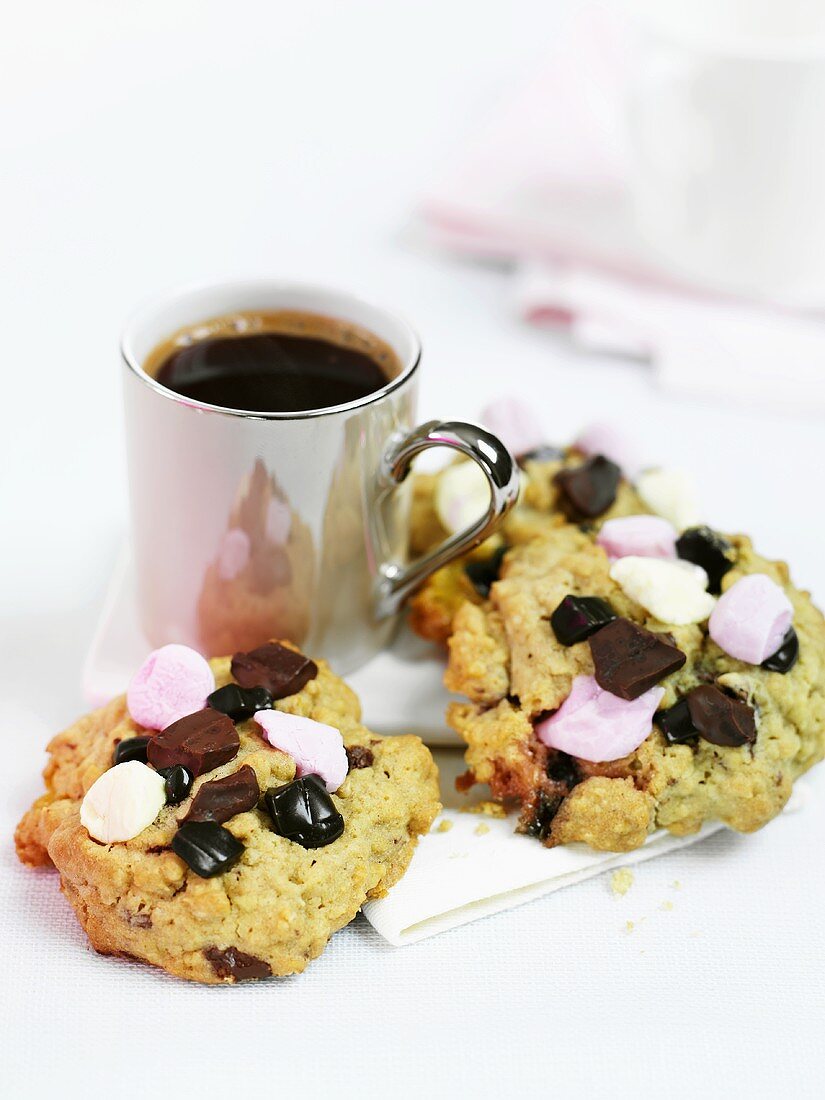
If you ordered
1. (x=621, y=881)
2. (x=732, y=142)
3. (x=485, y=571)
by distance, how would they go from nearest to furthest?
1. (x=621, y=881)
2. (x=485, y=571)
3. (x=732, y=142)

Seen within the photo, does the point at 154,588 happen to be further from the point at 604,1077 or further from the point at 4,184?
the point at 4,184

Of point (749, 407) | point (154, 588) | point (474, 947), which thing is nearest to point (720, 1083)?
point (474, 947)

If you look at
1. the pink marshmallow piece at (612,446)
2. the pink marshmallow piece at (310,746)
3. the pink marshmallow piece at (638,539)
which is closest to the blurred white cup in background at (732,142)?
the pink marshmallow piece at (612,446)

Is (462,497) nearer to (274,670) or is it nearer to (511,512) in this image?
(511,512)

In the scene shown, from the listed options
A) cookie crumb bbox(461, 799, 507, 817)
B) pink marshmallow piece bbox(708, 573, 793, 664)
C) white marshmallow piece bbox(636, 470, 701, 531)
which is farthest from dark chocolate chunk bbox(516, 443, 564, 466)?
cookie crumb bbox(461, 799, 507, 817)

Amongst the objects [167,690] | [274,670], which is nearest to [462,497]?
[274,670]

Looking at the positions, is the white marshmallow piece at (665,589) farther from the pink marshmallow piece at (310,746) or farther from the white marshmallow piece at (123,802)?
the white marshmallow piece at (123,802)
